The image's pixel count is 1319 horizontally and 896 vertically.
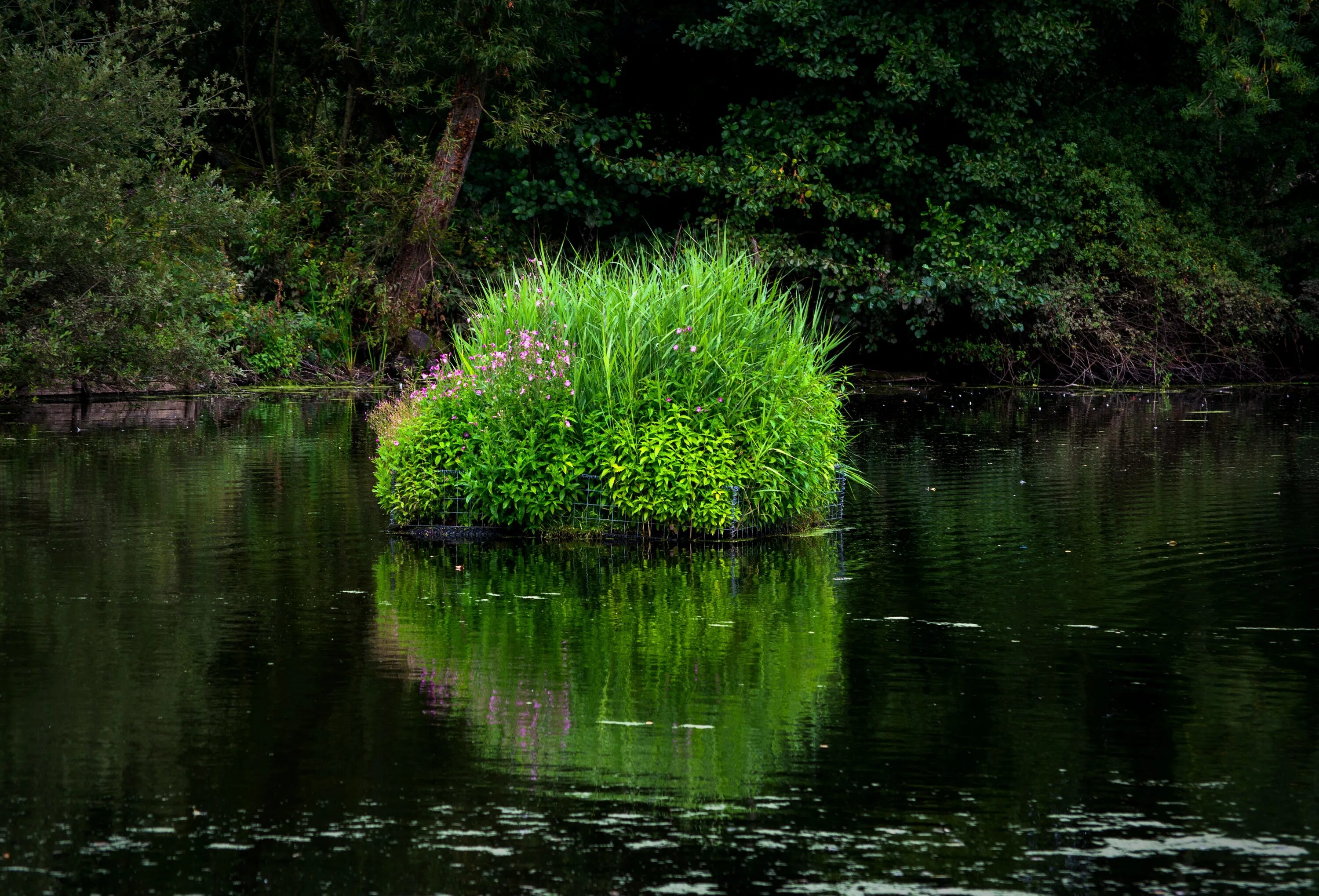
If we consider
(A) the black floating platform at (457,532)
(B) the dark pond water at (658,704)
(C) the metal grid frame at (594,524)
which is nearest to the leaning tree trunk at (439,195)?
(B) the dark pond water at (658,704)

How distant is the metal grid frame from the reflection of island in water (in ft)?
1.13

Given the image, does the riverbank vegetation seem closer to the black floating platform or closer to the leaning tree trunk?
the leaning tree trunk

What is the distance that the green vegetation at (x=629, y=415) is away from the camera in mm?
12828

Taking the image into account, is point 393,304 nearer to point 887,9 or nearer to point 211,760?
point 887,9

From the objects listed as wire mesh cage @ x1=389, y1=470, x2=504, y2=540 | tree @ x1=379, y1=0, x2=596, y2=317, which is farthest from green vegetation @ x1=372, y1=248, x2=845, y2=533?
tree @ x1=379, y1=0, x2=596, y2=317

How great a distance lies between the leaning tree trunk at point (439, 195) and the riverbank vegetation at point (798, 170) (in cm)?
6

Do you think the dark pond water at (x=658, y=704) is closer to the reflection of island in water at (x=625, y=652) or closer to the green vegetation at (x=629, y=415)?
the reflection of island in water at (x=625, y=652)

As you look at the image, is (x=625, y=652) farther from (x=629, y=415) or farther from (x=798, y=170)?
(x=798, y=170)

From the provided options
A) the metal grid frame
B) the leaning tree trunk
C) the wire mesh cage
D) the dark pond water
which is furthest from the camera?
the leaning tree trunk

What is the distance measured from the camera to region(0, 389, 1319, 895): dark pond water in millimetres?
5836

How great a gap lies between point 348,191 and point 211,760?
2634 centimetres

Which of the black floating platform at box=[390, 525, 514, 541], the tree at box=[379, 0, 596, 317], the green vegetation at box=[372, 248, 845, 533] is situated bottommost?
the black floating platform at box=[390, 525, 514, 541]

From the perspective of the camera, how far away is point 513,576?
11516 millimetres

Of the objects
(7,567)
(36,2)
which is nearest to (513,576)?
(7,567)
